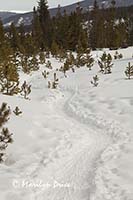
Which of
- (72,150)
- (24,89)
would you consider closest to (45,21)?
(24,89)

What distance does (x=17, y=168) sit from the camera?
7344 millimetres

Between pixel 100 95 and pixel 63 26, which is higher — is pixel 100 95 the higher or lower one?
the lower one

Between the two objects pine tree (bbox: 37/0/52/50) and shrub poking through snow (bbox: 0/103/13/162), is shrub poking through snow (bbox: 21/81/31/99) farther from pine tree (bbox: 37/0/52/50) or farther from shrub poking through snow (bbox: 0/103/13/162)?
pine tree (bbox: 37/0/52/50)

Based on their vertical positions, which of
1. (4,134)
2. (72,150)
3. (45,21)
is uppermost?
(45,21)

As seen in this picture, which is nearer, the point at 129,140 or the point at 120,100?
the point at 129,140

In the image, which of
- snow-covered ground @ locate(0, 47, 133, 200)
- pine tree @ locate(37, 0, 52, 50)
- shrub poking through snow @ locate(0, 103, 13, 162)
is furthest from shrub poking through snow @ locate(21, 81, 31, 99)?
pine tree @ locate(37, 0, 52, 50)

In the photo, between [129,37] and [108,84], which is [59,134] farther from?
[129,37]

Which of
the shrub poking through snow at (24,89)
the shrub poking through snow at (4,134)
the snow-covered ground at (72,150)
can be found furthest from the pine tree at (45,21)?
the shrub poking through snow at (4,134)

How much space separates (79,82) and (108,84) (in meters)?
2.38

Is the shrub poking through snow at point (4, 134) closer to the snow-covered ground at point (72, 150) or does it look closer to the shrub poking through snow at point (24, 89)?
the snow-covered ground at point (72, 150)

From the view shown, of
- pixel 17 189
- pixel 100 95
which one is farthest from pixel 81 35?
pixel 17 189

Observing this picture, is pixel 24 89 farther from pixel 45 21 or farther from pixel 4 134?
pixel 45 21

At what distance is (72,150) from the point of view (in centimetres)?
845

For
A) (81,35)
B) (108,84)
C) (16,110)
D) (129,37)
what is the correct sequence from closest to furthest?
1. (16,110)
2. (108,84)
3. (81,35)
4. (129,37)
